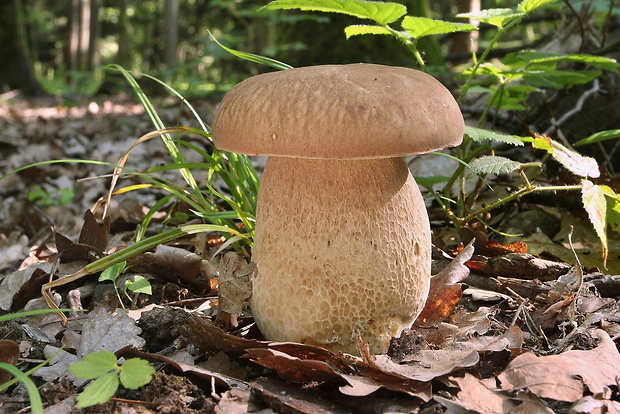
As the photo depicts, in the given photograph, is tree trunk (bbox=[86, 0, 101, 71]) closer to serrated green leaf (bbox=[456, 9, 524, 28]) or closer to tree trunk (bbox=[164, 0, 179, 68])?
tree trunk (bbox=[164, 0, 179, 68])

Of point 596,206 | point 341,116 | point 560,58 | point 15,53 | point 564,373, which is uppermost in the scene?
point 560,58

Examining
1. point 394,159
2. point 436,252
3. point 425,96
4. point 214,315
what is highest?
point 425,96

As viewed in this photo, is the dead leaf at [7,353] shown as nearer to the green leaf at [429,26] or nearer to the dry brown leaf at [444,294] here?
the dry brown leaf at [444,294]

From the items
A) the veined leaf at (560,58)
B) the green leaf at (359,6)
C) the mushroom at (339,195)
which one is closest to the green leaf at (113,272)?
the mushroom at (339,195)

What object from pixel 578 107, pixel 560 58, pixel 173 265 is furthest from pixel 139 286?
pixel 578 107

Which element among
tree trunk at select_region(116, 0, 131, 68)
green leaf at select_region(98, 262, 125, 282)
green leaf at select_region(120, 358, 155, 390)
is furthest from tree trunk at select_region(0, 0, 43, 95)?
green leaf at select_region(120, 358, 155, 390)

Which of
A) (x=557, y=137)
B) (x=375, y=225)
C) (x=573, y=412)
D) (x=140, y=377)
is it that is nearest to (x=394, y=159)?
(x=375, y=225)

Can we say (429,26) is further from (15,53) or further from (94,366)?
(15,53)

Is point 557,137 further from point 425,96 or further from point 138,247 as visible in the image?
point 138,247
